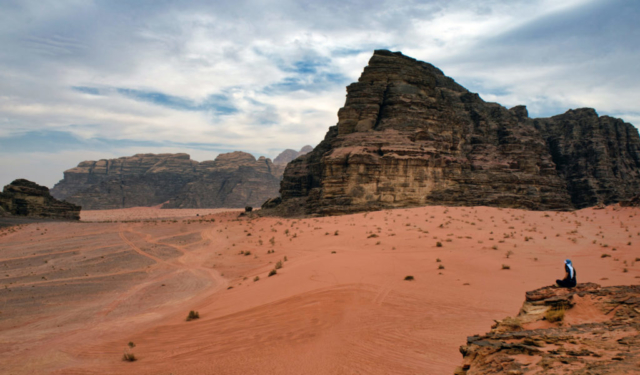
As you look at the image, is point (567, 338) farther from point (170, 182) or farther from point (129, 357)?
point (170, 182)

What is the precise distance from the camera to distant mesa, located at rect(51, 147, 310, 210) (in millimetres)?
Answer: 104812

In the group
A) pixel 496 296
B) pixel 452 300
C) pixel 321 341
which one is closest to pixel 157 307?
pixel 321 341

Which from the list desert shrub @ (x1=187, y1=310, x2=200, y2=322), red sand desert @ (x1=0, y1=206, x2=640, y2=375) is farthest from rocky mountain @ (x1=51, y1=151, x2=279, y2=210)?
desert shrub @ (x1=187, y1=310, x2=200, y2=322)

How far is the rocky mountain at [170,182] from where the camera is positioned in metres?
105

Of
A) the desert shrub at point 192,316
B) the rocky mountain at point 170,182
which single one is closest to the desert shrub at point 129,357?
the desert shrub at point 192,316

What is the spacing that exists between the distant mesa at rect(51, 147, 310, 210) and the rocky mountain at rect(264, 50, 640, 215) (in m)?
64.1

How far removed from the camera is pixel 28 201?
138 ft

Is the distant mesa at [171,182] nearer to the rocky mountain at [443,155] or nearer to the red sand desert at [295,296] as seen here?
the rocky mountain at [443,155]

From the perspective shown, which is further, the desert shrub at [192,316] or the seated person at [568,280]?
the desert shrub at [192,316]

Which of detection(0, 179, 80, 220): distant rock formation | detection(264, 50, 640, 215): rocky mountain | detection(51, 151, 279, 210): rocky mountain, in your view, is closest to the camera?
detection(264, 50, 640, 215): rocky mountain

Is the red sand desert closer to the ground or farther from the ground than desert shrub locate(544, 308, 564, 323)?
closer to the ground

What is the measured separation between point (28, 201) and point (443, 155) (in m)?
49.3

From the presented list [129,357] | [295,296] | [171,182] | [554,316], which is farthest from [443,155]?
[171,182]

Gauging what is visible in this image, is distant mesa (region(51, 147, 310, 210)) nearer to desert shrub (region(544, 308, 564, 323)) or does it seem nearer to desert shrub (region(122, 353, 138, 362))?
desert shrub (region(122, 353, 138, 362))
